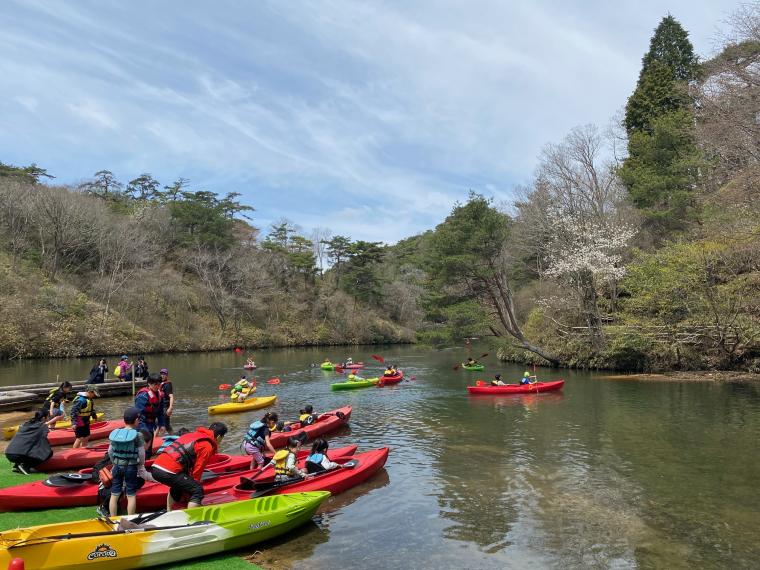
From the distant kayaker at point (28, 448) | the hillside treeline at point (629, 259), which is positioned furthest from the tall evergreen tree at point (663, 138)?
the distant kayaker at point (28, 448)

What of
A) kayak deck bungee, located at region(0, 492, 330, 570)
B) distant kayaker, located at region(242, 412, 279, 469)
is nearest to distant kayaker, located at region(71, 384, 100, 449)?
distant kayaker, located at region(242, 412, 279, 469)

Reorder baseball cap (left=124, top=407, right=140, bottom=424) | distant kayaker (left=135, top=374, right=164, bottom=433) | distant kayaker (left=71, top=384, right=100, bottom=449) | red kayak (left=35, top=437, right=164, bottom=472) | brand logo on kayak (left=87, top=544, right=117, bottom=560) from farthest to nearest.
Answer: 1. distant kayaker (left=71, top=384, right=100, bottom=449)
2. distant kayaker (left=135, top=374, right=164, bottom=433)
3. red kayak (left=35, top=437, right=164, bottom=472)
4. baseball cap (left=124, top=407, right=140, bottom=424)
5. brand logo on kayak (left=87, top=544, right=117, bottom=560)

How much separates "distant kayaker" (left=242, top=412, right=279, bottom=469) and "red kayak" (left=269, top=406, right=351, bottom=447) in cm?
193

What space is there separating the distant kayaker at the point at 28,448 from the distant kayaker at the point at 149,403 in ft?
5.92

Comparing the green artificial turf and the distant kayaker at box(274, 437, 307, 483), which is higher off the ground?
the distant kayaker at box(274, 437, 307, 483)

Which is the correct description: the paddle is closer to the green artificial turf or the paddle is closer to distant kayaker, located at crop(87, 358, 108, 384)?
the green artificial turf

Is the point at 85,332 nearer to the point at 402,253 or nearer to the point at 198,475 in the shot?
the point at 198,475

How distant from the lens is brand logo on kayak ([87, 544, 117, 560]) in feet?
20.6

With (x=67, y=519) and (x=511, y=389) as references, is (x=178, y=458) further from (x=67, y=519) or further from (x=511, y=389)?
(x=511, y=389)

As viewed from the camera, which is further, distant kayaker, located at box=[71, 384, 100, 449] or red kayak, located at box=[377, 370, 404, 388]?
red kayak, located at box=[377, 370, 404, 388]

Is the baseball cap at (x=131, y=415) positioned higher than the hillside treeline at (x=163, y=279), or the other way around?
the hillside treeline at (x=163, y=279)

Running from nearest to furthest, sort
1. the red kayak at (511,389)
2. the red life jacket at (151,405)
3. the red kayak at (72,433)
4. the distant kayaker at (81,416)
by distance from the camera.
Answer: the red life jacket at (151,405) → the distant kayaker at (81,416) → the red kayak at (72,433) → the red kayak at (511,389)

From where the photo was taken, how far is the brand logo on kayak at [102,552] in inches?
248

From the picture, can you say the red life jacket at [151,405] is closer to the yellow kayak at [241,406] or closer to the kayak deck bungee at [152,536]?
the kayak deck bungee at [152,536]
